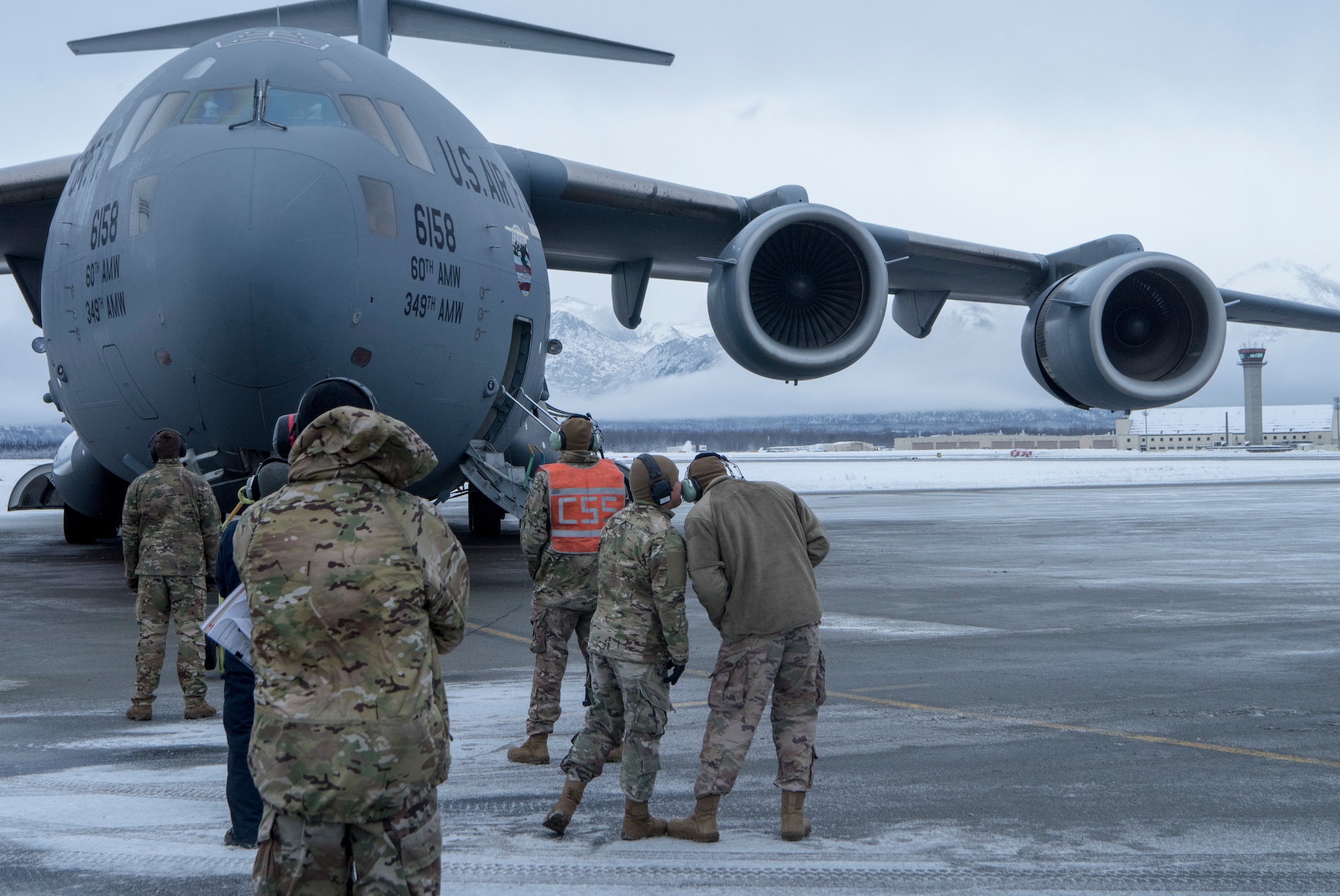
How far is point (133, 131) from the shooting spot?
9.54 m

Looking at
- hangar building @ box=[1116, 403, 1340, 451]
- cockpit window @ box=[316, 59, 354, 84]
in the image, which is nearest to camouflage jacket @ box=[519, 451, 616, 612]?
cockpit window @ box=[316, 59, 354, 84]

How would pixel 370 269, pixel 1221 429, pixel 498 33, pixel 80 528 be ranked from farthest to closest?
1. pixel 1221 429
2. pixel 80 528
3. pixel 498 33
4. pixel 370 269

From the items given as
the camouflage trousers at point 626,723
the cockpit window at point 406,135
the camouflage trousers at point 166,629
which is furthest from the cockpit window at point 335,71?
Answer: the camouflage trousers at point 626,723

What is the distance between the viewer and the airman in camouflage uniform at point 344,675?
2666 millimetres

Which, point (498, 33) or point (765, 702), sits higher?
point (498, 33)

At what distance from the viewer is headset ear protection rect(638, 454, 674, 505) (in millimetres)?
4758

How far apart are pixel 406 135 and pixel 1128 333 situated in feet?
30.5

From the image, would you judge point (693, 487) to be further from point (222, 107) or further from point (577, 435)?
point (222, 107)

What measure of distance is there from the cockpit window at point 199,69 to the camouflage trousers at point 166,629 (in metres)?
4.88

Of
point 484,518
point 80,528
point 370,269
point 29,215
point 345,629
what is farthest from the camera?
point 80,528

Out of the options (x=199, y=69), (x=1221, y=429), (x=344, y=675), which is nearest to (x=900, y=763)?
(x=344, y=675)

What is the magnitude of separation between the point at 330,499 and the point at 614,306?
14462mm

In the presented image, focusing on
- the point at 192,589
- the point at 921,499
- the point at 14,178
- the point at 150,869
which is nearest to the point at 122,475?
the point at 14,178

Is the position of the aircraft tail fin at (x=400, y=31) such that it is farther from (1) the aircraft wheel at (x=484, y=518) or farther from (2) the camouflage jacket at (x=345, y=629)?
(2) the camouflage jacket at (x=345, y=629)
